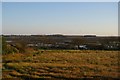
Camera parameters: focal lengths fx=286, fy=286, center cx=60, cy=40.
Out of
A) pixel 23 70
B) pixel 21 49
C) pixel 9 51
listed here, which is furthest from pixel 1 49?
pixel 23 70

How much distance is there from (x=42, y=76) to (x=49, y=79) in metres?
1.01

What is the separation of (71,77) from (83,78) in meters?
0.59

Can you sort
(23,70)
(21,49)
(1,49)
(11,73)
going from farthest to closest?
(21,49) < (1,49) < (23,70) < (11,73)

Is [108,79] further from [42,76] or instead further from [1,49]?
[1,49]

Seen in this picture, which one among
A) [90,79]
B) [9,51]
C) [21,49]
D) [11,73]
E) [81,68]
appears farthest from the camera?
[21,49]

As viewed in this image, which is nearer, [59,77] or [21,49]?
[59,77]

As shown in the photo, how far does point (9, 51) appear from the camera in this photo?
26.6m

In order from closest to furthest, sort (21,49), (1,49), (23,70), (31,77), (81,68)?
(31,77), (23,70), (81,68), (1,49), (21,49)

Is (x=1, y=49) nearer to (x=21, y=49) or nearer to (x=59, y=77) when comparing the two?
(x=21, y=49)

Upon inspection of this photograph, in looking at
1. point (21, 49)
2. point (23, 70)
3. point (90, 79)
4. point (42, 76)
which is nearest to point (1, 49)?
point (21, 49)

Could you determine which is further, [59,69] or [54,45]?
[54,45]

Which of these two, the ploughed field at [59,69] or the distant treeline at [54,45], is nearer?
the ploughed field at [59,69]

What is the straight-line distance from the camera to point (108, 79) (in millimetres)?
12281

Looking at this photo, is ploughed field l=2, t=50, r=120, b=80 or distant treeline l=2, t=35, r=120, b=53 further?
distant treeline l=2, t=35, r=120, b=53
